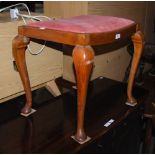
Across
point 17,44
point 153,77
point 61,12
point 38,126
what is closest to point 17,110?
point 38,126

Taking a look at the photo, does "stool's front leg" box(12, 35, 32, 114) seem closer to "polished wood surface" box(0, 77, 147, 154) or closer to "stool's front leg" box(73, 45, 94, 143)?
"polished wood surface" box(0, 77, 147, 154)

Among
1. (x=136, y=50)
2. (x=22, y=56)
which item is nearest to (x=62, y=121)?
(x=22, y=56)

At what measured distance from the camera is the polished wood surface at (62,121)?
71cm

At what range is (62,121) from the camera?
83cm

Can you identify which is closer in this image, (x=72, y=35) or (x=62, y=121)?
(x=72, y=35)

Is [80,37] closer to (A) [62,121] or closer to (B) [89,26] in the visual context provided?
(B) [89,26]

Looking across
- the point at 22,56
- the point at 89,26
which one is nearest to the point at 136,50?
the point at 89,26

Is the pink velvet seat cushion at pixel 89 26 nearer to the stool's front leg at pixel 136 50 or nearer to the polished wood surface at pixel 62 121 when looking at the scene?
the stool's front leg at pixel 136 50

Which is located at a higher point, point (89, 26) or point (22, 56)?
point (89, 26)

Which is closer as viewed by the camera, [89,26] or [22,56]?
[89,26]

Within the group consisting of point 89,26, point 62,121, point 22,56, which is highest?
point 89,26

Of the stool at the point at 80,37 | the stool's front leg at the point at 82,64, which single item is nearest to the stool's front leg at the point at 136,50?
the stool at the point at 80,37

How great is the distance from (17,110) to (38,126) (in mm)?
143

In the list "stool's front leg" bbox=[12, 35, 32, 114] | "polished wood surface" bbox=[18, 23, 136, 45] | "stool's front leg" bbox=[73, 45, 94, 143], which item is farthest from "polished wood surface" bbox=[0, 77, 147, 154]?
"polished wood surface" bbox=[18, 23, 136, 45]
